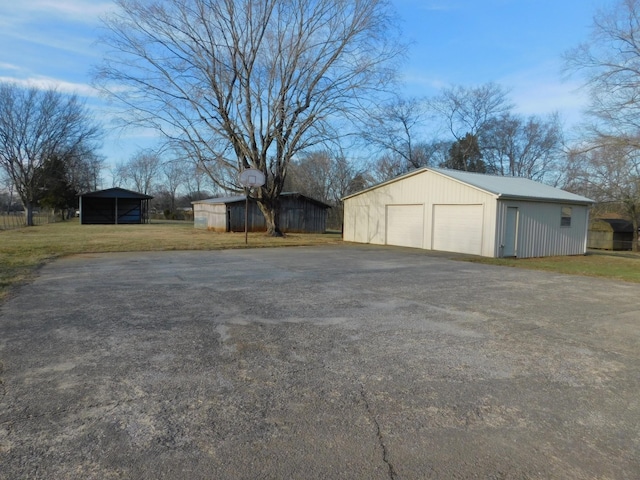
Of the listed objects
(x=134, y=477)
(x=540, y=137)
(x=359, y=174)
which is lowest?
(x=134, y=477)

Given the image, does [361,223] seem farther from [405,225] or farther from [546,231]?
[546,231]

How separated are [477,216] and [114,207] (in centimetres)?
4087

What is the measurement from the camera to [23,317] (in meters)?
5.39

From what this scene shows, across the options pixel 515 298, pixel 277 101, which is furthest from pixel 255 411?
pixel 277 101

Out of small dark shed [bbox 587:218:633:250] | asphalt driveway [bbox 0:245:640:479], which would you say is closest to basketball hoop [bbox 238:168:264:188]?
asphalt driveway [bbox 0:245:640:479]

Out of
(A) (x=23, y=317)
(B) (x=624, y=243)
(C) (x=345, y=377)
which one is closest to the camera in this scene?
(C) (x=345, y=377)

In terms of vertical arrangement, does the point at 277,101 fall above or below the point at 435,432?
above

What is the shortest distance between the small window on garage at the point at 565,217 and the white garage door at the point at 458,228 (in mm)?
4412

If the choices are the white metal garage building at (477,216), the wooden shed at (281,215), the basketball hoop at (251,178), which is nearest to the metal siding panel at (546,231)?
the white metal garage building at (477,216)

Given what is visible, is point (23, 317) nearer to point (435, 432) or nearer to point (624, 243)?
point (435, 432)

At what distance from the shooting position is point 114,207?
45750 mm

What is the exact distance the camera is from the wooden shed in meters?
28.9

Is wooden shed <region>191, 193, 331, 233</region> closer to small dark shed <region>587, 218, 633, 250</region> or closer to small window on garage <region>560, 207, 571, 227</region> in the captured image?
small window on garage <region>560, 207, 571, 227</region>

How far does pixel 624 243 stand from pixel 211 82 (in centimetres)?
2738
